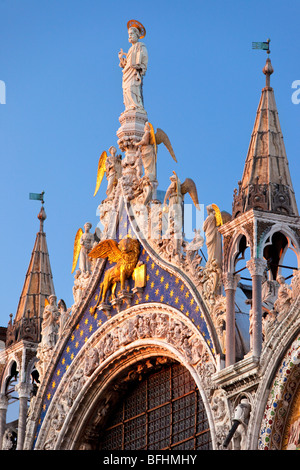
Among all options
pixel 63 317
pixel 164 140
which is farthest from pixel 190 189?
pixel 63 317

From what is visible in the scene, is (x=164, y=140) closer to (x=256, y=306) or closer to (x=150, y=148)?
(x=150, y=148)

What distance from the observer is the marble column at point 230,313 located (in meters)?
31.2

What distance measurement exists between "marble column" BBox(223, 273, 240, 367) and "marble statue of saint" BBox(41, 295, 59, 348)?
8.62m

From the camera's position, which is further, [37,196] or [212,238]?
[37,196]

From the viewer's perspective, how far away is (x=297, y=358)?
29.2 metres

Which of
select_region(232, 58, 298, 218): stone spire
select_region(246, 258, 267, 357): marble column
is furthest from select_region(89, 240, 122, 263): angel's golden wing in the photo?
select_region(246, 258, 267, 357): marble column

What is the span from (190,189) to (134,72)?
4.83m

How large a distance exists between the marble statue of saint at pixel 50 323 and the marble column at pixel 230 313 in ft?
28.3

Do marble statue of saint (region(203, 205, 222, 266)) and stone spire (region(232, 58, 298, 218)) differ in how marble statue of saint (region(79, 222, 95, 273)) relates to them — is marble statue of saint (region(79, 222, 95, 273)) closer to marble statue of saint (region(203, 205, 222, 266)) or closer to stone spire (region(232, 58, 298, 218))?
marble statue of saint (region(203, 205, 222, 266))

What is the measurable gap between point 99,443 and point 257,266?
864 centimetres

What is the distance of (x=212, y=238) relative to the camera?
33.3 metres

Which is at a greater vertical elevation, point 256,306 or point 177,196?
Result: point 177,196
